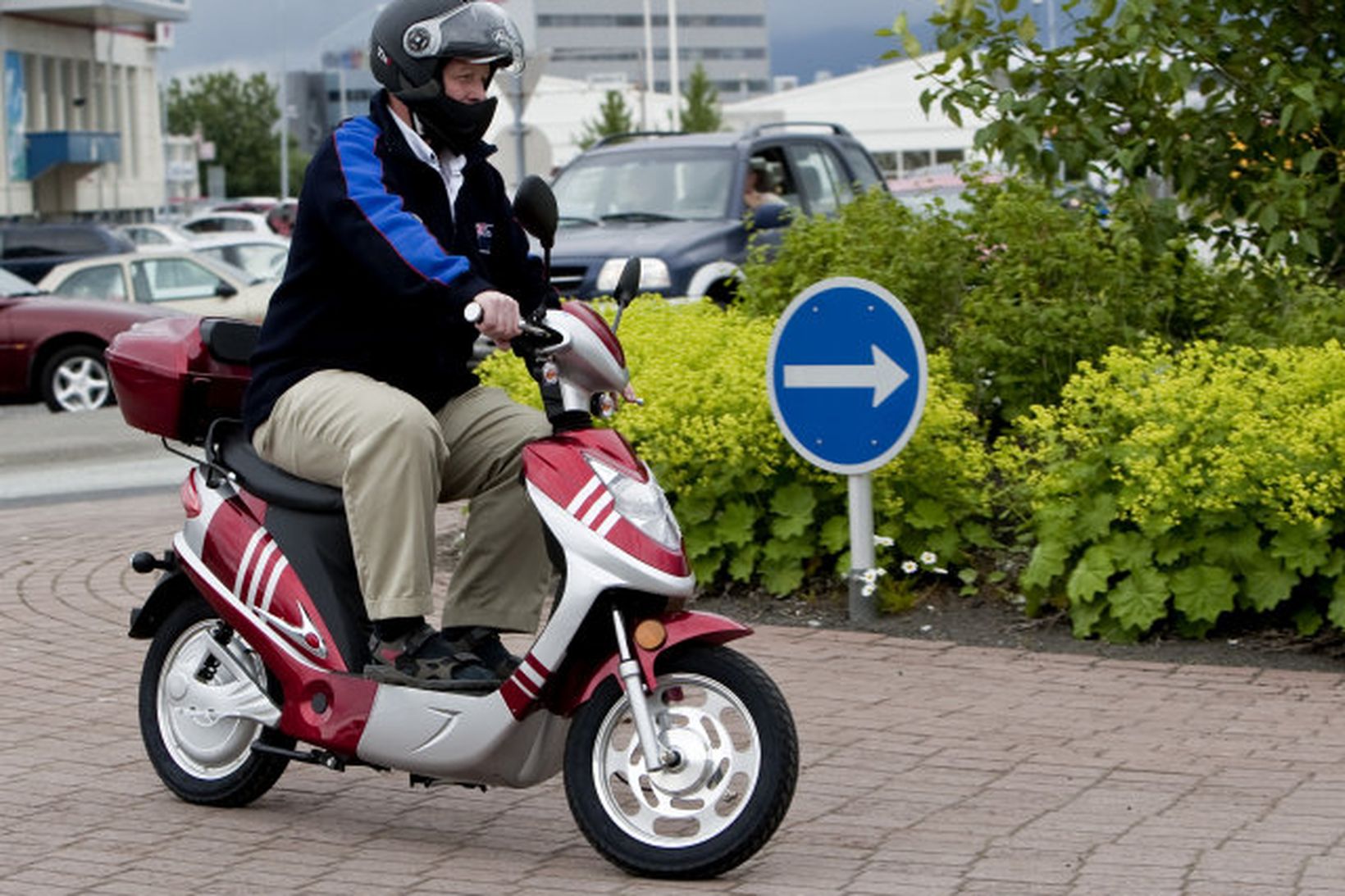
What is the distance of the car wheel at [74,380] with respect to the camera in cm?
2002

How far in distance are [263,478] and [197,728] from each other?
2.26ft

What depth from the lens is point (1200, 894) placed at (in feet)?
16.4

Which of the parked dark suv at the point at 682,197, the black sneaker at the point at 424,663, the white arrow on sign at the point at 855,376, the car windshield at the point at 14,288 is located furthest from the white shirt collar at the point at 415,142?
the car windshield at the point at 14,288

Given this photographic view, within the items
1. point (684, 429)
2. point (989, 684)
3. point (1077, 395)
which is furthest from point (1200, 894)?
point (684, 429)

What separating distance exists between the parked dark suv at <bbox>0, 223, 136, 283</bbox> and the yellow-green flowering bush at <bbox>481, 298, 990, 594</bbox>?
21.6 metres

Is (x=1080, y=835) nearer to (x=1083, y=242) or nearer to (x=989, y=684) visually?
(x=989, y=684)

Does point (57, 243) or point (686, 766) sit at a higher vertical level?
point (57, 243)

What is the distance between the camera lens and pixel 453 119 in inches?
211

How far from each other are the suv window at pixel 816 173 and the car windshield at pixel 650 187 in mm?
786

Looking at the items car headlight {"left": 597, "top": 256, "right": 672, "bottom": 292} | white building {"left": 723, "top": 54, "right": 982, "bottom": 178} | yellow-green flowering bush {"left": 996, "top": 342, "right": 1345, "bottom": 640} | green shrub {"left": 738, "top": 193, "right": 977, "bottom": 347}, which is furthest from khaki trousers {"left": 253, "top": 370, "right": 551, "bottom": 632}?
white building {"left": 723, "top": 54, "right": 982, "bottom": 178}

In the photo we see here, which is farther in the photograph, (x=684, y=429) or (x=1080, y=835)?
(x=684, y=429)

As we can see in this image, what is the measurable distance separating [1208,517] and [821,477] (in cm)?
141

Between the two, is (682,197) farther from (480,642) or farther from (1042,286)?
(480,642)

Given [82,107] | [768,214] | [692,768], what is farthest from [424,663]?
[82,107]
